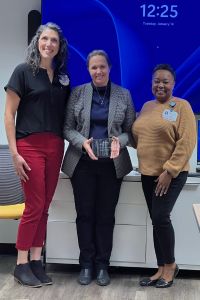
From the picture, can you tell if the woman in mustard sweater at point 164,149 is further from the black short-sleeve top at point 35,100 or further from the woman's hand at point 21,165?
the woman's hand at point 21,165

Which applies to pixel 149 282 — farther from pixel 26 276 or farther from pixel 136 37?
pixel 136 37

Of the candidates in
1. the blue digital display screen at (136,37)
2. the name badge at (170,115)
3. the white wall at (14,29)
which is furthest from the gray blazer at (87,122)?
the white wall at (14,29)

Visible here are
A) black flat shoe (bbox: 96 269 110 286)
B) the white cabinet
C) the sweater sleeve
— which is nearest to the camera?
the sweater sleeve

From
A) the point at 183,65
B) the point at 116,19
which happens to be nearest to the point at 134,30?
the point at 116,19

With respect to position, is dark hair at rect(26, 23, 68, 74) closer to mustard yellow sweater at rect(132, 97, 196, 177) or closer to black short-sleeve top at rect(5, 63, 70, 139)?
black short-sleeve top at rect(5, 63, 70, 139)

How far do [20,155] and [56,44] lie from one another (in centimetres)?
72

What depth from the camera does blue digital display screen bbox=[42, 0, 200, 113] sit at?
3.50 m

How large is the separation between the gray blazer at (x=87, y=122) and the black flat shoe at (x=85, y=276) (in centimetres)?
64

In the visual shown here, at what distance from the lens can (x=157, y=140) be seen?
2.94 m

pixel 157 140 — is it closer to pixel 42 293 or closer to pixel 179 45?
pixel 179 45

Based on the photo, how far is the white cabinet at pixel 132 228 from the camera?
3250mm

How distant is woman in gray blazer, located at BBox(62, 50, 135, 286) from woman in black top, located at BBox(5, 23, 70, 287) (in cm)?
11

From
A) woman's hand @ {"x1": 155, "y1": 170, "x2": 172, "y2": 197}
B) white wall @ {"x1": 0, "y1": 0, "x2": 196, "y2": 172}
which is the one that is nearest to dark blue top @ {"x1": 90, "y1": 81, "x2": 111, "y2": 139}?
woman's hand @ {"x1": 155, "y1": 170, "x2": 172, "y2": 197}

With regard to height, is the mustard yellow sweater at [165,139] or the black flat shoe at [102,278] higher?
the mustard yellow sweater at [165,139]
